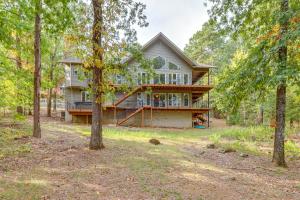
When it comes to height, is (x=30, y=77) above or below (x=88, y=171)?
above

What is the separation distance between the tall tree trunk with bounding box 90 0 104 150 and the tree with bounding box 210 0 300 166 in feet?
16.0

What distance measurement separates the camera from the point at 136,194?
5.78 metres

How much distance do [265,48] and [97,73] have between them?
6.58 m

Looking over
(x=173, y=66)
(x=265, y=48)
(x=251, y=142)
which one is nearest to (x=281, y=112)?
(x=265, y=48)

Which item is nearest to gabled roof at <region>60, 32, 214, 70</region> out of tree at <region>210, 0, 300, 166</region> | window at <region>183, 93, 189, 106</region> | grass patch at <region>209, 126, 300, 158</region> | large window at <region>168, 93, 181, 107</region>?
window at <region>183, 93, 189, 106</region>

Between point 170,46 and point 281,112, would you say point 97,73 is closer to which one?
point 281,112

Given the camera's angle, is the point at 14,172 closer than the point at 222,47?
Yes

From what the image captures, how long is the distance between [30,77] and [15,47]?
1.91m

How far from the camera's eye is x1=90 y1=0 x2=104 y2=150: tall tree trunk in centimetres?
930

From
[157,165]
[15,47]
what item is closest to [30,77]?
[15,47]

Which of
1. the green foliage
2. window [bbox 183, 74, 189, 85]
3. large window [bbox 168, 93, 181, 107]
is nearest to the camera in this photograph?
the green foliage

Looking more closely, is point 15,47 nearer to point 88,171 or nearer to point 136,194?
point 88,171

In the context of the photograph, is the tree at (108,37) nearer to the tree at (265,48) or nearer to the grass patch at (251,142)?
the tree at (265,48)

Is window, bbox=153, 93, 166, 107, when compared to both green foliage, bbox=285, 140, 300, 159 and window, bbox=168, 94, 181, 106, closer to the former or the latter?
window, bbox=168, 94, 181, 106
